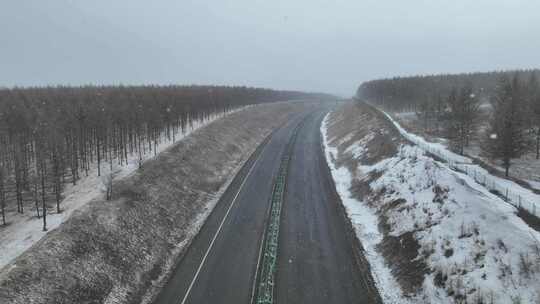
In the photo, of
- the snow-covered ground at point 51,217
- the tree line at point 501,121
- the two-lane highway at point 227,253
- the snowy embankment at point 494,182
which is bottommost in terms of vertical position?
the two-lane highway at point 227,253

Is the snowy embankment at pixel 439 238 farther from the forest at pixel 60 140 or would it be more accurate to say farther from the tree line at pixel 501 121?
the forest at pixel 60 140

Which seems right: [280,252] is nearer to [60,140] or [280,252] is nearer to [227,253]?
[227,253]

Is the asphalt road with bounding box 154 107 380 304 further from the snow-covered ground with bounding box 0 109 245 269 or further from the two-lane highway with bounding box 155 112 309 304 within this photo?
the snow-covered ground with bounding box 0 109 245 269

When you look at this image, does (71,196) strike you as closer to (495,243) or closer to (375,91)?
(495,243)

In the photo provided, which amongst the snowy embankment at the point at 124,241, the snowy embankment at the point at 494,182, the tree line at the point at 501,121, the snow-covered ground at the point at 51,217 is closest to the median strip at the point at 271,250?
the snowy embankment at the point at 124,241

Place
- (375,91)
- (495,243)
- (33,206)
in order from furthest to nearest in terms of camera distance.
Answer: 1. (375,91)
2. (33,206)
3. (495,243)

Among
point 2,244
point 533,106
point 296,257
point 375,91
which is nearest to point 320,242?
point 296,257

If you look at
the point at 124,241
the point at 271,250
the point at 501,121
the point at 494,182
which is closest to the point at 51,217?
the point at 124,241
